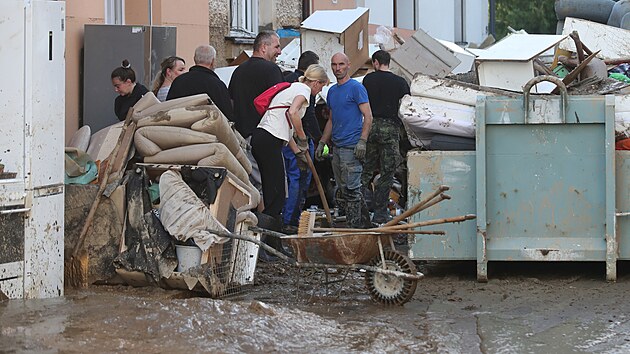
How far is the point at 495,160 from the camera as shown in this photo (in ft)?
27.0

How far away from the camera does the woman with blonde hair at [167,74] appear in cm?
1027

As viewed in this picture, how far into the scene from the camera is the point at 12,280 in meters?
6.76

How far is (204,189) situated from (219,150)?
323 mm

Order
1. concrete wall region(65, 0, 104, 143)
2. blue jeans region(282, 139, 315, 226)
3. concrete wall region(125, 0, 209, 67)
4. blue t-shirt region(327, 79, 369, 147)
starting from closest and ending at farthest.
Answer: concrete wall region(65, 0, 104, 143) → blue jeans region(282, 139, 315, 226) → blue t-shirt region(327, 79, 369, 147) → concrete wall region(125, 0, 209, 67)

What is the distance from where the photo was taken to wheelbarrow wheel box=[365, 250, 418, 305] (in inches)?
290

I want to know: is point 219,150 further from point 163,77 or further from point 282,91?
point 163,77

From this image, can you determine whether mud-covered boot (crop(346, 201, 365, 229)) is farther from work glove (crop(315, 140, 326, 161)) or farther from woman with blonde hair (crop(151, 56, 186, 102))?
woman with blonde hair (crop(151, 56, 186, 102))

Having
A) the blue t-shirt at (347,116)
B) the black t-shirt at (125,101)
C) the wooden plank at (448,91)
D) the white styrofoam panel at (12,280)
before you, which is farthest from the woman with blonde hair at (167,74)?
the white styrofoam panel at (12,280)

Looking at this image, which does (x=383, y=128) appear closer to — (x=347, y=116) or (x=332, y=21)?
(x=347, y=116)

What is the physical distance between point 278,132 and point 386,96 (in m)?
2.25

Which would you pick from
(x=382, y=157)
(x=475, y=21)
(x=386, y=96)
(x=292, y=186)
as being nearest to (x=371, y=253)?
(x=292, y=186)

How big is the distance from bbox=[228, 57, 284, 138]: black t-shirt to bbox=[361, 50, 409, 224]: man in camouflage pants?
1.27 meters

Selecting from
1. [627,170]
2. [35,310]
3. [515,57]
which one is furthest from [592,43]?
[35,310]

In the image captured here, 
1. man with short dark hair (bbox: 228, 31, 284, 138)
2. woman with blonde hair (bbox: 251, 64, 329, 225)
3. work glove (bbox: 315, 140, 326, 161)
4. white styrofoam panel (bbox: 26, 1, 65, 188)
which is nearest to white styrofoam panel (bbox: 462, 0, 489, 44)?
work glove (bbox: 315, 140, 326, 161)
